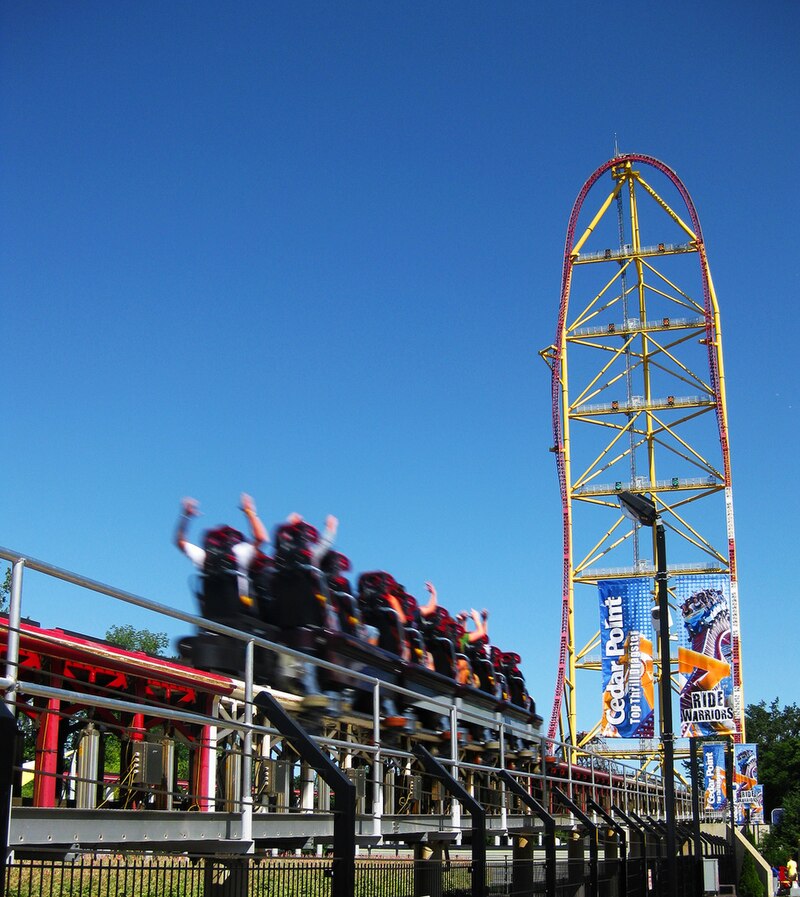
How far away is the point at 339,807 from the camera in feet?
25.3

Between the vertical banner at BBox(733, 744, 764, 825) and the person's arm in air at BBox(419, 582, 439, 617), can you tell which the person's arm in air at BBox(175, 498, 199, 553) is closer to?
the person's arm in air at BBox(419, 582, 439, 617)

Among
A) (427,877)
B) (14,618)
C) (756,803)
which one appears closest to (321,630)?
(427,877)

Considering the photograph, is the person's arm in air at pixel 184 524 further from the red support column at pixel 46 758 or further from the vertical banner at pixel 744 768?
the vertical banner at pixel 744 768

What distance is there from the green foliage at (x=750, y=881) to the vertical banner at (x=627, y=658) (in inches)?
469

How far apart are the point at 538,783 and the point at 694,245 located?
3282 centimetres

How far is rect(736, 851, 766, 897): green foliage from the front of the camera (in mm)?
39062

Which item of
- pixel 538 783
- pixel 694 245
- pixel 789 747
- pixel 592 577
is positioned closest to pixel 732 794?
pixel 592 577

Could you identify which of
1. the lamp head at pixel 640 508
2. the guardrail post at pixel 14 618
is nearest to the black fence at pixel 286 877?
the guardrail post at pixel 14 618

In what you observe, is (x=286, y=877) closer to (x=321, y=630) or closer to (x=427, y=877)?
(x=427, y=877)

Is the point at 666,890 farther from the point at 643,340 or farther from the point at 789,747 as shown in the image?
the point at 789,747

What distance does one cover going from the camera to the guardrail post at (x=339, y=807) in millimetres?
7488

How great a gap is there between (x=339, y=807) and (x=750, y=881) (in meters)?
35.5

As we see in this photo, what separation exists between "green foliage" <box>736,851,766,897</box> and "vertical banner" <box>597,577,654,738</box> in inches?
469

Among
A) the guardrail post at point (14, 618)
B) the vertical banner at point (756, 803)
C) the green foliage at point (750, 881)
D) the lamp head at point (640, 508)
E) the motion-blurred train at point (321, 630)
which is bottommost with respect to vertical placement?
the green foliage at point (750, 881)
